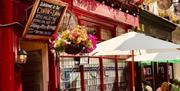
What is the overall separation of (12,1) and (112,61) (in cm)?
605

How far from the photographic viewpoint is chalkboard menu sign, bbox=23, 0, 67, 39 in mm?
9336

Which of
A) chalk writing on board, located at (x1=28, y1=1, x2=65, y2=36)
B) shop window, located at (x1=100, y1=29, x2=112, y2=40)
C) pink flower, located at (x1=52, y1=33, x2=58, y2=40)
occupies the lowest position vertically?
pink flower, located at (x1=52, y1=33, x2=58, y2=40)

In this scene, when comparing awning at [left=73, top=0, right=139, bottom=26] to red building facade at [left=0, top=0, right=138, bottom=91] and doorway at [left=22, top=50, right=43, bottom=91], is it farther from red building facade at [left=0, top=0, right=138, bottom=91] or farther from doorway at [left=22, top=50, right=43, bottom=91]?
doorway at [left=22, top=50, right=43, bottom=91]

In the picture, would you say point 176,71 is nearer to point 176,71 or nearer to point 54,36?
point 176,71

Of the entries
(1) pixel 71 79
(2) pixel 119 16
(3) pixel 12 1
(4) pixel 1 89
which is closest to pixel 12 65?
(4) pixel 1 89

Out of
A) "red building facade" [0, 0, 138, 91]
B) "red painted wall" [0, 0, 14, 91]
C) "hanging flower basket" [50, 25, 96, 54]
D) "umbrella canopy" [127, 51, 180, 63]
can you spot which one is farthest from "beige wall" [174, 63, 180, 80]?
"red painted wall" [0, 0, 14, 91]

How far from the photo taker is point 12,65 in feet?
30.1

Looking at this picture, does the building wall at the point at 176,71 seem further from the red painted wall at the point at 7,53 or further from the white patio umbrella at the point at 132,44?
the red painted wall at the point at 7,53

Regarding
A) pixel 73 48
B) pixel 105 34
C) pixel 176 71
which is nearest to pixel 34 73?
pixel 73 48

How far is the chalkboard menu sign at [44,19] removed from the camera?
30.6 ft

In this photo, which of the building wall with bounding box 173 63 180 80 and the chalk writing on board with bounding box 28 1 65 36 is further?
the building wall with bounding box 173 63 180 80

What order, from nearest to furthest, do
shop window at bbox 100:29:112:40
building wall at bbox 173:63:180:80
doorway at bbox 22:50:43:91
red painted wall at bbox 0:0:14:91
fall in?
red painted wall at bbox 0:0:14:91, doorway at bbox 22:50:43:91, shop window at bbox 100:29:112:40, building wall at bbox 173:63:180:80

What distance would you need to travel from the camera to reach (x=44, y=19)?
32.3 ft

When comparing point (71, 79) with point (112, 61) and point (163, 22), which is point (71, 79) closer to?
point (112, 61)
